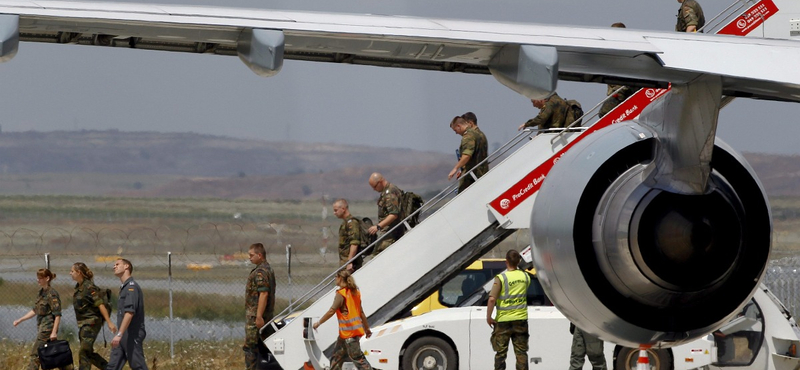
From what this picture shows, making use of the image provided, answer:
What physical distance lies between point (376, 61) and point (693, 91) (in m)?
1.62

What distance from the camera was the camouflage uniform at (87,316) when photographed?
545 inches

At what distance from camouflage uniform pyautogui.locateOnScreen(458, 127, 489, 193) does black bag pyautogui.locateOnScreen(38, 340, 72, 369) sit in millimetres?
5358

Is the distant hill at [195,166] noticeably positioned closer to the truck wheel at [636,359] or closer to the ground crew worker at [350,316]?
the truck wheel at [636,359]

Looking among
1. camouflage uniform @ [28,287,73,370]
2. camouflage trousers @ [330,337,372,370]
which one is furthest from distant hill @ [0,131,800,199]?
camouflage trousers @ [330,337,372,370]

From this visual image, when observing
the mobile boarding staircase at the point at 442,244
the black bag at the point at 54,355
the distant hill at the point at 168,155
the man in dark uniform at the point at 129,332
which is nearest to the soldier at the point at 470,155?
the mobile boarding staircase at the point at 442,244

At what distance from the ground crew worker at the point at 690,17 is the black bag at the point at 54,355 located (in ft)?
29.7

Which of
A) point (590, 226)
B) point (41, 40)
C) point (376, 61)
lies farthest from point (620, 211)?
point (41, 40)

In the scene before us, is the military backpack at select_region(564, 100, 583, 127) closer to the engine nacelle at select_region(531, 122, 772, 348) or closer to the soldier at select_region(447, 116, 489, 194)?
the soldier at select_region(447, 116, 489, 194)

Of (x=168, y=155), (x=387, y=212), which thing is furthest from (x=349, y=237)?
(x=168, y=155)

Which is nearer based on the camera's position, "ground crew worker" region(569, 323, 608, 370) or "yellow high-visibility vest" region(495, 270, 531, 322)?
"yellow high-visibility vest" region(495, 270, 531, 322)

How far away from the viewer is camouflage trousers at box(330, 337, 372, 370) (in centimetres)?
1266

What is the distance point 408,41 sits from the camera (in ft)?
16.5

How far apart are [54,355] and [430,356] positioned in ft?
15.6

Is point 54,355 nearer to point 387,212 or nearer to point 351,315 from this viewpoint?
point 351,315
